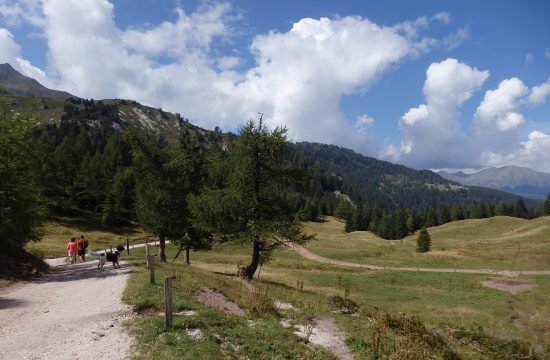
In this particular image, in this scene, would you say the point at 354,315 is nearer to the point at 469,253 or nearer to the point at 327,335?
the point at 327,335

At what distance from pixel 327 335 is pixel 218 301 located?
577cm

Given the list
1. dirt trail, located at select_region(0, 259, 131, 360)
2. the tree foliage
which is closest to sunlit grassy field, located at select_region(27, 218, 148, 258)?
the tree foliage

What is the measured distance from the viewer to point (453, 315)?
27.6 metres

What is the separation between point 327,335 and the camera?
15.1m

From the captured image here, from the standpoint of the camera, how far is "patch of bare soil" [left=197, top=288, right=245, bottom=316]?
17297 millimetres

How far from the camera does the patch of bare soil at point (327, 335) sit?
44.2ft

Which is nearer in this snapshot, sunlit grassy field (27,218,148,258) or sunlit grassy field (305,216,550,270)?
sunlit grassy field (305,216,550,270)

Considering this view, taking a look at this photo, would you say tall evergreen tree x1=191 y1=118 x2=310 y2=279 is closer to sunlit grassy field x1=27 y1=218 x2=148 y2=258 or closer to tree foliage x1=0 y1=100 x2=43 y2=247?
tree foliage x1=0 y1=100 x2=43 y2=247

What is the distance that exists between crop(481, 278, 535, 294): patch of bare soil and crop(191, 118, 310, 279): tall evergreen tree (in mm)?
25784

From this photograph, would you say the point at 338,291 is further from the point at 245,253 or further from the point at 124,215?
the point at 124,215

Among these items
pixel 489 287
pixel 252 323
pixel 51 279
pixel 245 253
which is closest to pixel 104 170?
pixel 245 253

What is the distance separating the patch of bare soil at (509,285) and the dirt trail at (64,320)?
3723 cm

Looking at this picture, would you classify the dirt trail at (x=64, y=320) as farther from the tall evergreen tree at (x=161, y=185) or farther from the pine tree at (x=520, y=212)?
the pine tree at (x=520, y=212)

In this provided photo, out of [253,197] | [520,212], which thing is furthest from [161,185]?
[520,212]
